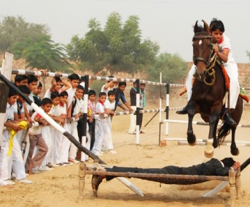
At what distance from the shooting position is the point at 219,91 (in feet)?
27.9

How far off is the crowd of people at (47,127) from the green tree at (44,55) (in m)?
25.5

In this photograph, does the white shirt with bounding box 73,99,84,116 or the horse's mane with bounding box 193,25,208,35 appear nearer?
the horse's mane with bounding box 193,25,208,35

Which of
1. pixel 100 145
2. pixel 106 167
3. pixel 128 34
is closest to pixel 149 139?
pixel 100 145

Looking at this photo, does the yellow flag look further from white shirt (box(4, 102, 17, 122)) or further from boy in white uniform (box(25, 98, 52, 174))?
boy in white uniform (box(25, 98, 52, 174))

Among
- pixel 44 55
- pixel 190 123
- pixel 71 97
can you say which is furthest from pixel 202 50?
pixel 44 55

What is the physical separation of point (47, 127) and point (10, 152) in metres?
1.77

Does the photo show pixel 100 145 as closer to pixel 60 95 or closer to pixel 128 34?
pixel 60 95

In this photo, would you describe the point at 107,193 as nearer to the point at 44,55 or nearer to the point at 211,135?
the point at 211,135

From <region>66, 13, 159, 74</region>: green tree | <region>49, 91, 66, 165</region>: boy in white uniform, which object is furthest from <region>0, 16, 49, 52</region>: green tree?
<region>49, 91, 66, 165</region>: boy in white uniform

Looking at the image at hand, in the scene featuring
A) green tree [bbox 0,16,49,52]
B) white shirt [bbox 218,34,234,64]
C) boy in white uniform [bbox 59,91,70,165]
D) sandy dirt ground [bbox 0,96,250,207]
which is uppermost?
green tree [bbox 0,16,49,52]

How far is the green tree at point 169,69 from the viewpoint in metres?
46.7

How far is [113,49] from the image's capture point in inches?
1742

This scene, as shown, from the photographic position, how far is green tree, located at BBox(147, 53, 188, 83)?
46719 millimetres

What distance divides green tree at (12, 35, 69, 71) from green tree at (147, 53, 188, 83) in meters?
8.63
